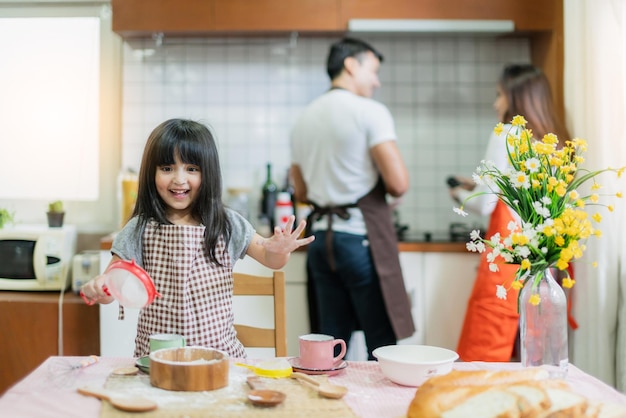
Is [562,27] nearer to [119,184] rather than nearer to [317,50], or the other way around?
[317,50]

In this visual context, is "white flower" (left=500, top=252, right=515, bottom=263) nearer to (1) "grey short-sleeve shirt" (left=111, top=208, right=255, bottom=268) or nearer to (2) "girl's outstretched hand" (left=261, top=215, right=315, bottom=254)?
(2) "girl's outstretched hand" (left=261, top=215, right=315, bottom=254)

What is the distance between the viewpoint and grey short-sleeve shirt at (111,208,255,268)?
61.4 inches

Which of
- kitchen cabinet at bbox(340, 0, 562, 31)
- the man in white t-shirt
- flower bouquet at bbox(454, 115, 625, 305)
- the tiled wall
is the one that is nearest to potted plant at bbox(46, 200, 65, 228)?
the tiled wall

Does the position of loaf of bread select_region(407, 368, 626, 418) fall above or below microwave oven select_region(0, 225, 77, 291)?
below

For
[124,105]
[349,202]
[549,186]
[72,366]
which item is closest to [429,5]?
[349,202]

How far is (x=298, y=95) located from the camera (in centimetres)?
323

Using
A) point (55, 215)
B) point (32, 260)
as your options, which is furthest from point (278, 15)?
point (32, 260)

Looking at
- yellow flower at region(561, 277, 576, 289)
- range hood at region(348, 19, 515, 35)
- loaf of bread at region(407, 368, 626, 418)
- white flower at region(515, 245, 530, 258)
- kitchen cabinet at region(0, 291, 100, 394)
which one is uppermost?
range hood at region(348, 19, 515, 35)

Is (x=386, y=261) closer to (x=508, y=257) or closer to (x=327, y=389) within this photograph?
(x=508, y=257)

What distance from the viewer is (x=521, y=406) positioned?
986 millimetres

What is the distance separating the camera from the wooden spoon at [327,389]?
111 centimetres

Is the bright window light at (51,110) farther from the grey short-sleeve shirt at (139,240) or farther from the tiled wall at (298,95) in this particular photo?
the grey short-sleeve shirt at (139,240)

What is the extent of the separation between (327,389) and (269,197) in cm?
199

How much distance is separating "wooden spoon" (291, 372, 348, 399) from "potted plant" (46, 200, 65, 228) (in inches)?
78.1
